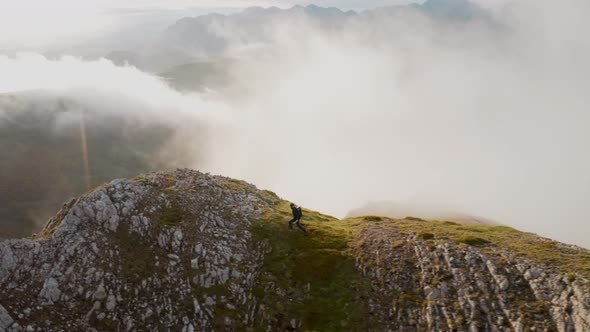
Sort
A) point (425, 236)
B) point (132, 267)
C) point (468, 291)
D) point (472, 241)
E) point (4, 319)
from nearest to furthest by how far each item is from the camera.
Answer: point (4, 319) → point (468, 291) → point (132, 267) → point (472, 241) → point (425, 236)

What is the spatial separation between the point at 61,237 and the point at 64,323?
36.2 feet

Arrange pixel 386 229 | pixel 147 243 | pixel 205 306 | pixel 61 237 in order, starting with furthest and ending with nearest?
pixel 386 229 < pixel 147 243 < pixel 61 237 < pixel 205 306

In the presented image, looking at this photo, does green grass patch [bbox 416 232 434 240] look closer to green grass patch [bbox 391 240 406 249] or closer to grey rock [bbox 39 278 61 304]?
green grass patch [bbox 391 240 406 249]

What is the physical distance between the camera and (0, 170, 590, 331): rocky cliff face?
32719mm

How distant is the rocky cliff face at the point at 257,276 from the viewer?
107ft

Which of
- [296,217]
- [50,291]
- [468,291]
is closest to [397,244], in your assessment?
[468,291]

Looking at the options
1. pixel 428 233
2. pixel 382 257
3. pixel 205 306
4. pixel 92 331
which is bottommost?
pixel 92 331

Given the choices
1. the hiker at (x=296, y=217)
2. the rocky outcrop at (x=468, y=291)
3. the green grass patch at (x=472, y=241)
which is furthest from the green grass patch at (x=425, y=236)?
the hiker at (x=296, y=217)

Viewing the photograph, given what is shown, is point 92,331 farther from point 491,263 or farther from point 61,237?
point 491,263

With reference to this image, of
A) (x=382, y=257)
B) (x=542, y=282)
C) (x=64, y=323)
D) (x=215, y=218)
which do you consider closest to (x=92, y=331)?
(x=64, y=323)

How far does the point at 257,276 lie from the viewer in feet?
132

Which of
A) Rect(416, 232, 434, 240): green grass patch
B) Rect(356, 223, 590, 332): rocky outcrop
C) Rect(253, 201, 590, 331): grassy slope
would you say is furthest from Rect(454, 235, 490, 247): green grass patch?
Rect(416, 232, 434, 240): green grass patch

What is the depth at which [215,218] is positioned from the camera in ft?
155

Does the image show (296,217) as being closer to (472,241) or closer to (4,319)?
(472,241)
